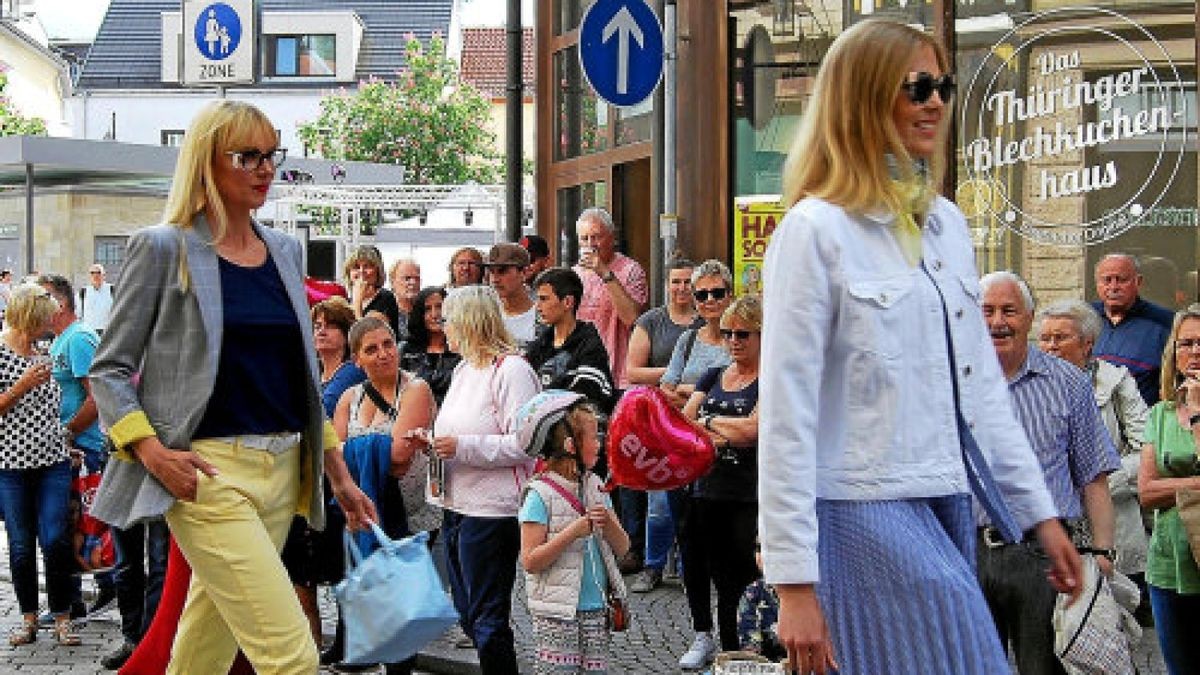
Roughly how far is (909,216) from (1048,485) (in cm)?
311

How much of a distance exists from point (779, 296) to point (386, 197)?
34560 mm

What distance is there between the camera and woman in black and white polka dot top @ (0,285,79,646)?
11234 mm

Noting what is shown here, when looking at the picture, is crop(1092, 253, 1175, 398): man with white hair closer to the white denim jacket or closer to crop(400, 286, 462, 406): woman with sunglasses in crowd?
crop(400, 286, 462, 406): woman with sunglasses in crowd

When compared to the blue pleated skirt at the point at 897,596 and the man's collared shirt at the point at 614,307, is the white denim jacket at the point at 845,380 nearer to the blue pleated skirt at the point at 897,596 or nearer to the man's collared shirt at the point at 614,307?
the blue pleated skirt at the point at 897,596

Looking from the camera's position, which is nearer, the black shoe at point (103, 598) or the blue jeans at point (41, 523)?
the blue jeans at point (41, 523)

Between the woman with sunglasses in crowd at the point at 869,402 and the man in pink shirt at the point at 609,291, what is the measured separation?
932 centimetres

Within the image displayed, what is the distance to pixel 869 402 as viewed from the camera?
166 inches

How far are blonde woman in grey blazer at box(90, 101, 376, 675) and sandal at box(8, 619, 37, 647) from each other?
5271 mm

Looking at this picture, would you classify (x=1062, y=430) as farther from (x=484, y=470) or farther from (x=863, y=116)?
(x=863, y=116)

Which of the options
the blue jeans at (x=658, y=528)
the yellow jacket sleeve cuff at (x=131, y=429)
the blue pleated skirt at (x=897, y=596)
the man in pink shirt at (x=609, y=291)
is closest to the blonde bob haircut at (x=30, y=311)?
the blue jeans at (x=658, y=528)

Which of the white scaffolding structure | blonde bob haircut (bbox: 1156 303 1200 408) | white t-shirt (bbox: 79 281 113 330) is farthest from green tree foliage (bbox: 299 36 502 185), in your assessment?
blonde bob haircut (bbox: 1156 303 1200 408)

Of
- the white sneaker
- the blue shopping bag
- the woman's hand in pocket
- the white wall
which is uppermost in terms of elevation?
the white wall

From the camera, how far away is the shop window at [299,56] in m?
78.0

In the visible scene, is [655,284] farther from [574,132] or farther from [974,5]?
[574,132]
